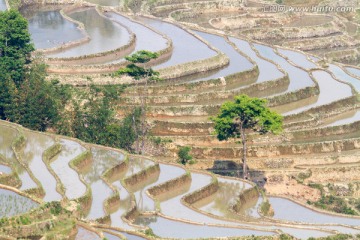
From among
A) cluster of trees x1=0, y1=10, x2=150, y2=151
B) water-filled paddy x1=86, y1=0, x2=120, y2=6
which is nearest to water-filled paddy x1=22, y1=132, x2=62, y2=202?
cluster of trees x1=0, y1=10, x2=150, y2=151

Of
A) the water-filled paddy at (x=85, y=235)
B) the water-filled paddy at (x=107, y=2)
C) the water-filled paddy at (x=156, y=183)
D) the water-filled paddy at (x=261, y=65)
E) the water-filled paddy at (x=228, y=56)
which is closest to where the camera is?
the water-filled paddy at (x=85, y=235)

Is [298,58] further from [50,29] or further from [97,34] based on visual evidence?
[50,29]

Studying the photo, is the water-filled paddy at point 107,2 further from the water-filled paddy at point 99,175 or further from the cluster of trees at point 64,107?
the water-filled paddy at point 99,175

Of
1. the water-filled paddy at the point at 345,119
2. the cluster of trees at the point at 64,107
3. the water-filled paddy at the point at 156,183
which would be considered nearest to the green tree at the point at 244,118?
the water-filled paddy at the point at 156,183

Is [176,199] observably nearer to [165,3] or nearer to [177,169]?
[177,169]

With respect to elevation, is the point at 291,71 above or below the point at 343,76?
above

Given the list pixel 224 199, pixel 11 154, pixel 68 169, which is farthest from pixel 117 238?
pixel 11 154
